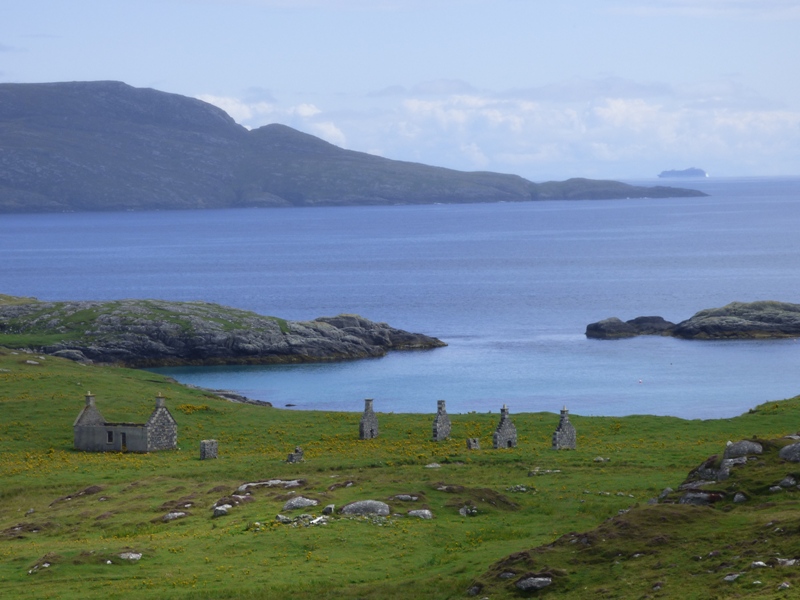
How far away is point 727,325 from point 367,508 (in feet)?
389

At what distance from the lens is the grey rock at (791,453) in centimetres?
4344

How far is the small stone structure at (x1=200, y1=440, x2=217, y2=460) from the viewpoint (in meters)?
62.6

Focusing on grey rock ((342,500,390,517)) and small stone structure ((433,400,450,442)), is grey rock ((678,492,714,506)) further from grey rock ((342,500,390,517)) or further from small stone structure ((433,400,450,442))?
small stone structure ((433,400,450,442))

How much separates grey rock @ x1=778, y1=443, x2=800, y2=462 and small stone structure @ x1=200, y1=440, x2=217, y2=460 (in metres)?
31.5

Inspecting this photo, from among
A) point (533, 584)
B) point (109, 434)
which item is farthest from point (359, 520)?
point (109, 434)

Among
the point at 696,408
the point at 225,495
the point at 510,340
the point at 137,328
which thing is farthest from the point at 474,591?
the point at 510,340

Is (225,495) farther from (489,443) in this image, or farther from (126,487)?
(489,443)

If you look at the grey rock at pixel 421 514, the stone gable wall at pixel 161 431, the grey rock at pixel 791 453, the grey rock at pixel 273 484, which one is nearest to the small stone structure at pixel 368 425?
the stone gable wall at pixel 161 431

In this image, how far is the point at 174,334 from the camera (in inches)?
5472

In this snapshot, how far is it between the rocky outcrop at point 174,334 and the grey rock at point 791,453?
321 ft

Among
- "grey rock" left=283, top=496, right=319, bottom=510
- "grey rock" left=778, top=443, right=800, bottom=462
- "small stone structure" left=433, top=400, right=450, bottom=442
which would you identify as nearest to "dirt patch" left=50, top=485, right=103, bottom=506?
"grey rock" left=283, top=496, right=319, bottom=510

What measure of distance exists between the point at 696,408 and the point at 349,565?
72.6 metres

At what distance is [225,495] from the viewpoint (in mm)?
52344

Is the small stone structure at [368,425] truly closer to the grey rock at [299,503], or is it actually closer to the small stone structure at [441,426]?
the small stone structure at [441,426]
